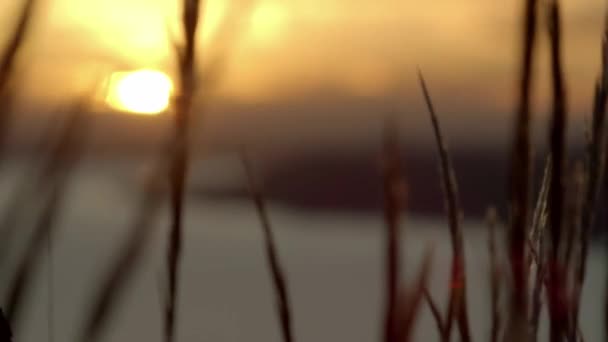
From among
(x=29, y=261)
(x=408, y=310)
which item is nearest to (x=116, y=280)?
(x=29, y=261)

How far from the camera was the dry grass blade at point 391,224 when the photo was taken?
0.56 meters

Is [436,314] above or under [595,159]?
under

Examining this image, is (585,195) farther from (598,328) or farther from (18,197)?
(18,197)

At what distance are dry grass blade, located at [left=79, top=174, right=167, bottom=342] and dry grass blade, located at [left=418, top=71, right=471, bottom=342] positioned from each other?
16cm

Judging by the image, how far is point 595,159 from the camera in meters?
0.66

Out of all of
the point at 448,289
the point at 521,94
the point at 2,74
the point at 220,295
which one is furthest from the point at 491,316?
the point at 220,295

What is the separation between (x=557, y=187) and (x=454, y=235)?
0.06 meters

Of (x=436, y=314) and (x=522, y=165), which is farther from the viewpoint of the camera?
(x=436, y=314)

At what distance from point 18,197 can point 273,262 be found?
14 centimetres

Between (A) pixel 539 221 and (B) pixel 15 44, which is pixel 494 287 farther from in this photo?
(B) pixel 15 44

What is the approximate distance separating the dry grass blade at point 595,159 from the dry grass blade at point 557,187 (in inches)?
1.0

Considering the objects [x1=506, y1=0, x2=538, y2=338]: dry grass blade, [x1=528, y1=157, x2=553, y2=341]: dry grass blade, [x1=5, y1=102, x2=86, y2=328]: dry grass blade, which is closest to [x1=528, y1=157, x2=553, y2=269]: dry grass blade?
[x1=528, y1=157, x2=553, y2=341]: dry grass blade

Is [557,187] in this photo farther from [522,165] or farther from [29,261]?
[29,261]

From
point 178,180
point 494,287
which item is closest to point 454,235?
point 494,287
